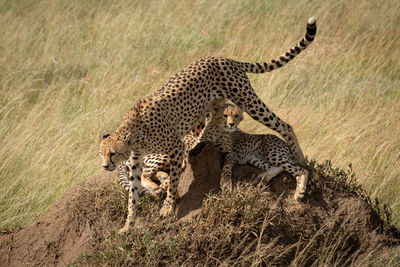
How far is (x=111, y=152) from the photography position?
4.14 m

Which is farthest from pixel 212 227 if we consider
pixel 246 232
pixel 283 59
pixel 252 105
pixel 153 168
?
pixel 283 59

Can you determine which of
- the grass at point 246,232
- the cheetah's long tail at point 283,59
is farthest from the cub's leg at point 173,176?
the cheetah's long tail at point 283,59

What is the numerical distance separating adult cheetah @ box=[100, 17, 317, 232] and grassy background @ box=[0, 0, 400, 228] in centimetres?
167

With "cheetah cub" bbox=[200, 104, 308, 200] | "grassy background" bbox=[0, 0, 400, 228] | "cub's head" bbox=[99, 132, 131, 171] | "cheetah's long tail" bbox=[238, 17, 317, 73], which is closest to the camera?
"cub's head" bbox=[99, 132, 131, 171]

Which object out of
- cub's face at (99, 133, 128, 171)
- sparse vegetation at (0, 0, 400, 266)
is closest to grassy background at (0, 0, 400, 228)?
sparse vegetation at (0, 0, 400, 266)

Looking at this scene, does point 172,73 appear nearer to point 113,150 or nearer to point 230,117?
point 230,117

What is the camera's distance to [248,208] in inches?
160

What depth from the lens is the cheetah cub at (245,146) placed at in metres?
4.71

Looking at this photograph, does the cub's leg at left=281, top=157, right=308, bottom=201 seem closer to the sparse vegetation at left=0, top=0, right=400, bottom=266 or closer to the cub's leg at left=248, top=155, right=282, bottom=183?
the cub's leg at left=248, top=155, right=282, bottom=183

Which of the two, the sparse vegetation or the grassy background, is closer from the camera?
the sparse vegetation

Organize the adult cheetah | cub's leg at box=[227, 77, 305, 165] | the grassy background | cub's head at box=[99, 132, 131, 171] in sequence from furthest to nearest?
the grassy background < cub's leg at box=[227, 77, 305, 165] < the adult cheetah < cub's head at box=[99, 132, 131, 171]

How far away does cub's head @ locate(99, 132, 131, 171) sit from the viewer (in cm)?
414

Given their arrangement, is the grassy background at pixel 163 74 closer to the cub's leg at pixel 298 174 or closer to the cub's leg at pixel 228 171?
the cub's leg at pixel 298 174

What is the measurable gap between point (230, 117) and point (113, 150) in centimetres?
132
